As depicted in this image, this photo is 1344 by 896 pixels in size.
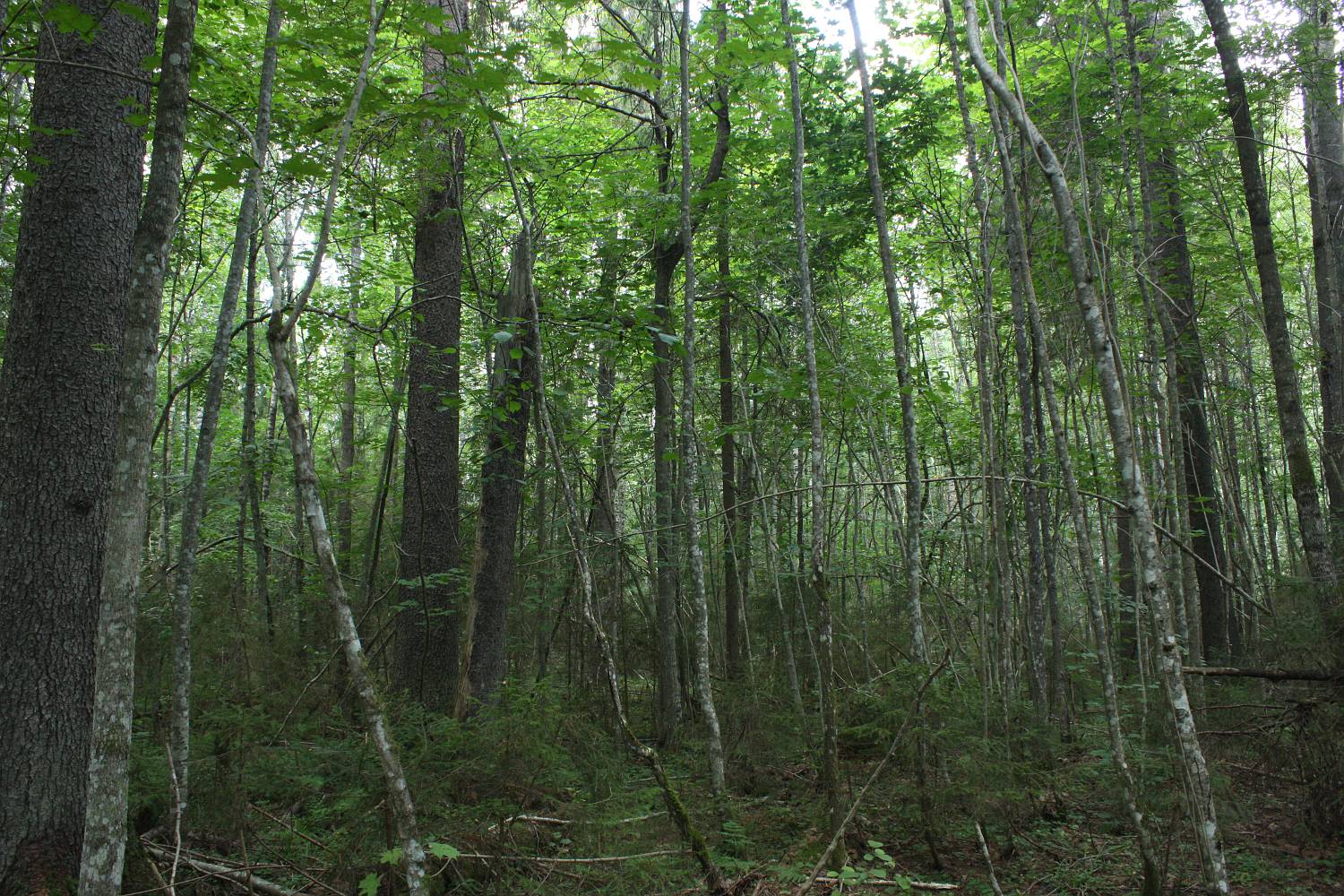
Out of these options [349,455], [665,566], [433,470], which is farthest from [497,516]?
[349,455]

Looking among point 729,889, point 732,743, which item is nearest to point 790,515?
point 732,743

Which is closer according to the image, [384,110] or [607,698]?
[384,110]

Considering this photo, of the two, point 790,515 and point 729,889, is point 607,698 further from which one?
point 729,889

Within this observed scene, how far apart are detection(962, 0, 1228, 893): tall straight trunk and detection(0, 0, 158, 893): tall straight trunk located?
14.3 ft

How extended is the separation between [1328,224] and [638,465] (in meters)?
9.44

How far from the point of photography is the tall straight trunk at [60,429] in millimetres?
3795

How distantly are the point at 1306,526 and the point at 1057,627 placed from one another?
7.46ft

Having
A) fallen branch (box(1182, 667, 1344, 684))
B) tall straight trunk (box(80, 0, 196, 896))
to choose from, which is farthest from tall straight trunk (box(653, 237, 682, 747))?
tall straight trunk (box(80, 0, 196, 896))

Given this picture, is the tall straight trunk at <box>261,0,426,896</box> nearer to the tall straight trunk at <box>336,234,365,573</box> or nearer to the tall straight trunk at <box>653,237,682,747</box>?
the tall straight trunk at <box>653,237,682,747</box>

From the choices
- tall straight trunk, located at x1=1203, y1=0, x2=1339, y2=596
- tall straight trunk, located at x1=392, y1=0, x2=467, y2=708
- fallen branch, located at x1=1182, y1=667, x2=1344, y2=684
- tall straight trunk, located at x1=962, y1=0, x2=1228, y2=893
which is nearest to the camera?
tall straight trunk, located at x1=962, y1=0, x2=1228, y2=893

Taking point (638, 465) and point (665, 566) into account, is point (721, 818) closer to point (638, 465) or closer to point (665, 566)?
point (665, 566)

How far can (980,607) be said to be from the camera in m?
6.45

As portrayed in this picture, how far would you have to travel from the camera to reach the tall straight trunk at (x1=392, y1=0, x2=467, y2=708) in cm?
694

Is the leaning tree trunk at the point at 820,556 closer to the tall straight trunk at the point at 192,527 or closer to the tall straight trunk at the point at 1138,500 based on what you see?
the tall straight trunk at the point at 1138,500
